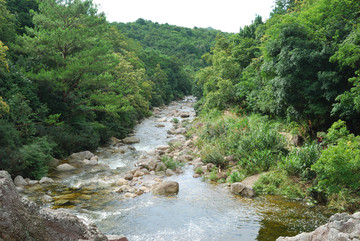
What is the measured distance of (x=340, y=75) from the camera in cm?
1055

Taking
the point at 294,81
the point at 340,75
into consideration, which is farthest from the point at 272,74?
the point at 340,75

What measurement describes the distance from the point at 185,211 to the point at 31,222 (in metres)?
5.56

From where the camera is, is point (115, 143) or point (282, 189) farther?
point (115, 143)

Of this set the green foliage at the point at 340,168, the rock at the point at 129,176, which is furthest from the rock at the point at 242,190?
the rock at the point at 129,176

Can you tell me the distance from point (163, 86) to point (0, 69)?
124ft

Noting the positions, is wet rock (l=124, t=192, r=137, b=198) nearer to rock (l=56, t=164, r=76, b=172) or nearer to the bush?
rock (l=56, t=164, r=76, b=172)

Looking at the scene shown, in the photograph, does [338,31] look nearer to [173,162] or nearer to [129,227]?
[173,162]

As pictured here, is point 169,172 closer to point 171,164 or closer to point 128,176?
point 171,164

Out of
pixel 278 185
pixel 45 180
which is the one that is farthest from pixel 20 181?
pixel 278 185

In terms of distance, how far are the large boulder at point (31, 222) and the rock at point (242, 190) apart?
635cm

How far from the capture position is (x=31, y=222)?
10.3 ft

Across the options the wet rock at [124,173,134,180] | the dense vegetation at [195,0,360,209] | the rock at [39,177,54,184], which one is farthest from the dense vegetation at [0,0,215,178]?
the dense vegetation at [195,0,360,209]

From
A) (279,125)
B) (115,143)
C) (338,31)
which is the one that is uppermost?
(338,31)

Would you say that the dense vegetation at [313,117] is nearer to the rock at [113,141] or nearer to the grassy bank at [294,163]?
the grassy bank at [294,163]
